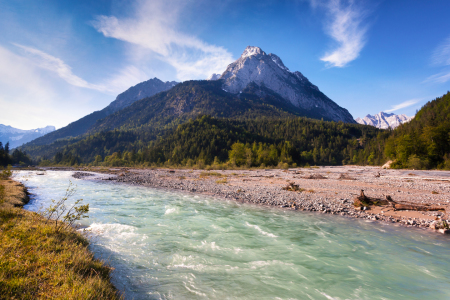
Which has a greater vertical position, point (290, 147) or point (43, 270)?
point (290, 147)

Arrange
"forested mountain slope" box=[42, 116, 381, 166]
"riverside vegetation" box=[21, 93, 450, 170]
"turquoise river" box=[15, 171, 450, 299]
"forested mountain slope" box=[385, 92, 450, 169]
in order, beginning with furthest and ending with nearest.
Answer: "forested mountain slope" box=[42, 116, 381, 166] → "riverside vegetation" box=[21, 93, 450, 170] → "forested mountain slope" box=[385, 92, 450, 169] → "turquoise river" box=[15, 171, 450, 299]

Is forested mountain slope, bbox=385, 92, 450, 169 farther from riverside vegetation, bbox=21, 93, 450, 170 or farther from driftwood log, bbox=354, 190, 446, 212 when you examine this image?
driftwood log, bbox=354, 190, 446, 212

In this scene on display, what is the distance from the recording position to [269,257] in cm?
813

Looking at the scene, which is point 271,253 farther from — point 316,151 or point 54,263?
point 316,151

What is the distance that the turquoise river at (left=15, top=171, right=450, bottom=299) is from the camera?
19.8 feet

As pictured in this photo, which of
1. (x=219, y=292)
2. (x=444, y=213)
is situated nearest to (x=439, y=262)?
(x=444, y=213)

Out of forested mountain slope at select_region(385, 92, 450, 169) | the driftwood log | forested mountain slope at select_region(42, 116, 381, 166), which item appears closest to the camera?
the driftwood log

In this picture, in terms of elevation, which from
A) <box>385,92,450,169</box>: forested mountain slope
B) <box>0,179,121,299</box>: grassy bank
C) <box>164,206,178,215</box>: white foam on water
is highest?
<box>385,92,450,169</box>: forested mountain slope

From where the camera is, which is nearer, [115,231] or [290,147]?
[115,231]

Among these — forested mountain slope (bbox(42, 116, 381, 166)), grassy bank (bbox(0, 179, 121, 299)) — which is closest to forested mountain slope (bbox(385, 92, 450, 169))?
forested mountain slope (bbox(42, 116, 381, 166))

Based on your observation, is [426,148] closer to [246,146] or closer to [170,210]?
[246,146]

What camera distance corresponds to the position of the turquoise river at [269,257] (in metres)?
6.04

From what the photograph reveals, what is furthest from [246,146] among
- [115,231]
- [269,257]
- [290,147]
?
[269,257]

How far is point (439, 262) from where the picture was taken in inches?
296
